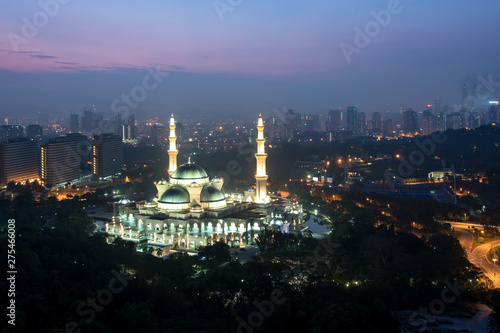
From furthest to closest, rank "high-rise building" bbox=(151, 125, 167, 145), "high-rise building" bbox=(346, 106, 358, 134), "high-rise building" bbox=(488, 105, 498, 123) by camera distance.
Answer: "high-rise building" bbox=(346, 106, 358, 134) → "high-rise building" bbox=(151, 125, 167, 145) → "high-rise building" bbox=(488, 105, 498, 123)

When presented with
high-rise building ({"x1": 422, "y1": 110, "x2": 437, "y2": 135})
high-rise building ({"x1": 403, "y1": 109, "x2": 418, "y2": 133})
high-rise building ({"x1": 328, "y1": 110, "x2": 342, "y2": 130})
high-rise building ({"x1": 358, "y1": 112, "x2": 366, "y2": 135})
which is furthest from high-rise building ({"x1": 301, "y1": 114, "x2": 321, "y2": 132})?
high-rise building ({"x1": 422, "y1": 110, "x2": 437, "y2": 135})

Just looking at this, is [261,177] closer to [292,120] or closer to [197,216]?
[197,216]

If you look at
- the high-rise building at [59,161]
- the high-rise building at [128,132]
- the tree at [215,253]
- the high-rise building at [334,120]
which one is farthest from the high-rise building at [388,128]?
the tree at [215,253]

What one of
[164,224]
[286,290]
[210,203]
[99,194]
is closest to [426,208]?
[210,203]

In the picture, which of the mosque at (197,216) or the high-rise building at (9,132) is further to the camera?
the high-rise building at (9,132)

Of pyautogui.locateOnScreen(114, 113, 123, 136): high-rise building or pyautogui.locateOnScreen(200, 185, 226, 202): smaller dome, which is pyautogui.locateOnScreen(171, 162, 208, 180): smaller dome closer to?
pyautogui.locateOnScreen(200, 185, 226, 202): smaller dome

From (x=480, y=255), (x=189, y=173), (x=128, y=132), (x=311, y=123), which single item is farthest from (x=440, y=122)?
(x=189, y=173)

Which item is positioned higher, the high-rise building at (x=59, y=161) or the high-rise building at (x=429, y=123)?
the high-rise building at (x=429, y=123)

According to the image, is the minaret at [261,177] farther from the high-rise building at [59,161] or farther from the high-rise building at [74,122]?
the high-rise building at [74,122]

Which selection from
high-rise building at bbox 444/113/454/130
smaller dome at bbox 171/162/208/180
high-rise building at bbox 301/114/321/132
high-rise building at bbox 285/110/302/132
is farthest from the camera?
high-rise building at bbox 301/114/321/132
